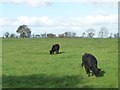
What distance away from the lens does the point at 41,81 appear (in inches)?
663

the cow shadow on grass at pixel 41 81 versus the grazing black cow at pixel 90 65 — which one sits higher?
the grazing black cow at pixel 90 65

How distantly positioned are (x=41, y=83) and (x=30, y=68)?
20.6ft

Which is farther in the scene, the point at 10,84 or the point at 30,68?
the point at 30,68

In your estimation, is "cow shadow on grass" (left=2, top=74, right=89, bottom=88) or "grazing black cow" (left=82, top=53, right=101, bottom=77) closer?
"cow shadow on grass" (left=2, top=74, right=89, bottom=88)

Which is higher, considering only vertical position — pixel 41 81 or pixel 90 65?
pixel 90 65

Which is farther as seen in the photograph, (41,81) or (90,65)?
(90,65)

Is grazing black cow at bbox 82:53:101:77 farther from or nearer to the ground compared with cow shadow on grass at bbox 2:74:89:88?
farther from the ground

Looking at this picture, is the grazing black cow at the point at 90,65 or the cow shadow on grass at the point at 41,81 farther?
the grazing black cow at the point at 90,65

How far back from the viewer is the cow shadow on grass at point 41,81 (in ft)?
51.3

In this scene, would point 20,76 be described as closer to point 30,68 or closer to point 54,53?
point 30,68

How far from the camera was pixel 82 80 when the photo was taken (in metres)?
17.1

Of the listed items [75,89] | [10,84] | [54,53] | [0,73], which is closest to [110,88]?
[75,89]

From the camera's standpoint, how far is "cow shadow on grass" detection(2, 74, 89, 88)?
15.6 m

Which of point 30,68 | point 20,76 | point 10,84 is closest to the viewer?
point 10,84
